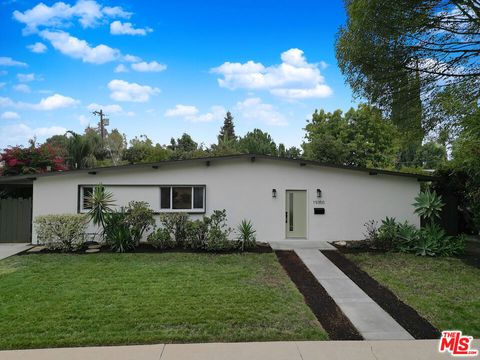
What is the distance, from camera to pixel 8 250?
377 inches

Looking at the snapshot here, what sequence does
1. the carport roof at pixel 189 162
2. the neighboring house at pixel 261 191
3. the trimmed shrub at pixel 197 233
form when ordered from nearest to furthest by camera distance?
the trimmed shrub at pixel 197 233, the carport roof at pixel 189 162, the neighboring house at pixel 261 191

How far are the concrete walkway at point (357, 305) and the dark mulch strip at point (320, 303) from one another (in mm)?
107

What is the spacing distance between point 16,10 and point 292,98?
15877 millimetres

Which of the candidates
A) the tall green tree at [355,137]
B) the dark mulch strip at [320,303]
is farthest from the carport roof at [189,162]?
the tall green tree at [355,137]

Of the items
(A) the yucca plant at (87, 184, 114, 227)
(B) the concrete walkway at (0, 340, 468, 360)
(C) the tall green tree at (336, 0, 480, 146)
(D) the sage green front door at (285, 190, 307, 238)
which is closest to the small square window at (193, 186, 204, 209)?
(A) the yucca plant at (87, 184, 114, 227)

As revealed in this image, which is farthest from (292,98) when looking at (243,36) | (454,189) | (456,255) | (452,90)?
(456,255)

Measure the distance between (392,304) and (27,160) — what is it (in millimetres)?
15646

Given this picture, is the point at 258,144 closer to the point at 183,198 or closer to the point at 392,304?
the point at 183,198

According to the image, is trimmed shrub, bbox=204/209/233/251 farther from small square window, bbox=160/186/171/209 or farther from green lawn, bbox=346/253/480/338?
green lawn, bbox=346/253/480/338

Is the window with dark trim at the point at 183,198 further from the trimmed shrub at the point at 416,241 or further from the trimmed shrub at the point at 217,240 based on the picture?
the trimmed shrub at the point at 416,241

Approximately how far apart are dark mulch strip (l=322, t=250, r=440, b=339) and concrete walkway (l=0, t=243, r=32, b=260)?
9.17 meters

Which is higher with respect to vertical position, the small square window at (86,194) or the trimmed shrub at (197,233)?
the small square window at (86,194)

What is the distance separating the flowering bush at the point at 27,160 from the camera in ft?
46.6

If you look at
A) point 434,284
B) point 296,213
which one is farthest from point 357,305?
point 296,213
